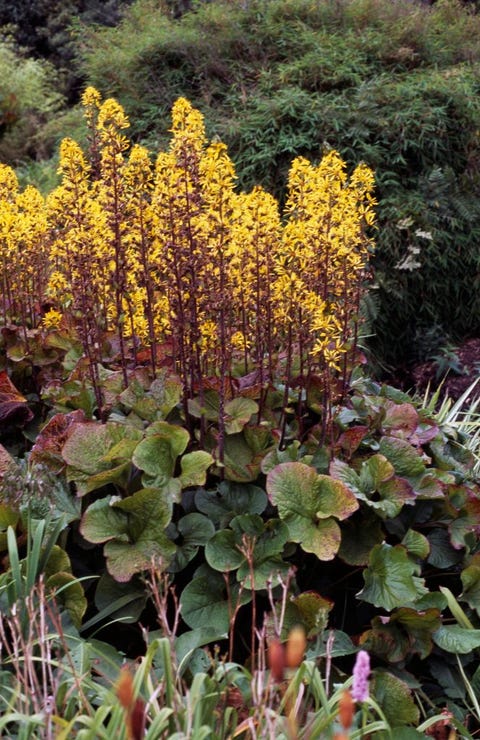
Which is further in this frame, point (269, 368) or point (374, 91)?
point (374, 91)

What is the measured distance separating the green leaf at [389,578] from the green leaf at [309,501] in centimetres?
15

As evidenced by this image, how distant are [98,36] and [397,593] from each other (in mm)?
7031

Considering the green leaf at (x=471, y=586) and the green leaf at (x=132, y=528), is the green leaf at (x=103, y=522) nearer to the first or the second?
the green leaf at (x=132, y=528)

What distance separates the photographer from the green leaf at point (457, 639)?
2557 millimetres

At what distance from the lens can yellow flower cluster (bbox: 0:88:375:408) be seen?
2.69m

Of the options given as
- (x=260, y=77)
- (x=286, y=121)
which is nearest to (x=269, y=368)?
(x=286, y=121)

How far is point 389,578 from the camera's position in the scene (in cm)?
256

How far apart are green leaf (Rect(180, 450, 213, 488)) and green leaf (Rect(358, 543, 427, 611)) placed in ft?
1.93

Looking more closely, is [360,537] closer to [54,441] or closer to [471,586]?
[471,586]

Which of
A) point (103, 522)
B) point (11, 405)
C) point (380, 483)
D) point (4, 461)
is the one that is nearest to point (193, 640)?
point (103, 522)

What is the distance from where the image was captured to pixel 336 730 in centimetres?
198

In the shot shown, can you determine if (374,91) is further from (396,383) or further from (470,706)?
(470,706)

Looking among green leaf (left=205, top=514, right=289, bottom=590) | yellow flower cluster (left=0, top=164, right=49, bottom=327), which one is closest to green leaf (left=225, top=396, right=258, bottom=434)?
green leaf (left=205, top=514, right=289, bottom=590)

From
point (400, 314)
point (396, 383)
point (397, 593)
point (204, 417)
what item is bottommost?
point (396, 383)
